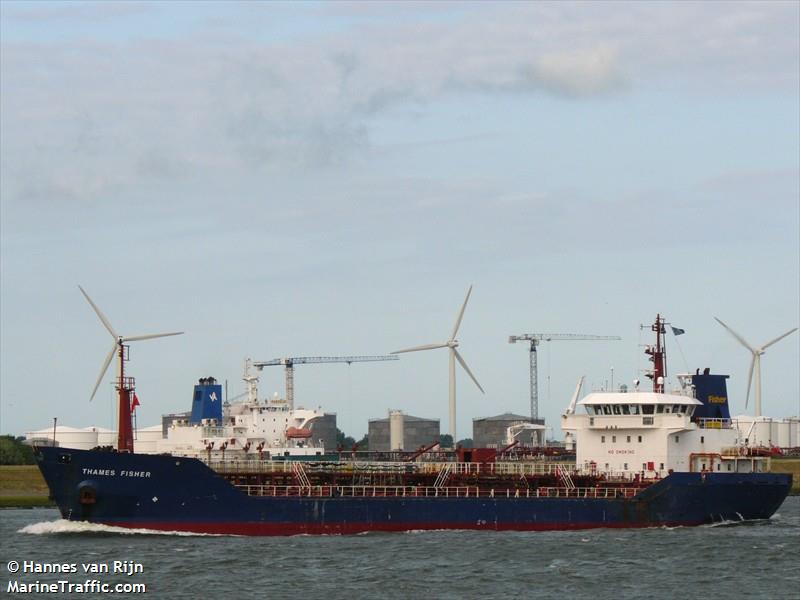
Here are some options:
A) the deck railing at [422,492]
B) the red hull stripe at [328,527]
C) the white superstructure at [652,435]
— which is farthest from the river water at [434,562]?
the white superstructure at [652,435]

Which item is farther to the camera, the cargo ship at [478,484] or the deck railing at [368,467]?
the deck railing at [368,467]

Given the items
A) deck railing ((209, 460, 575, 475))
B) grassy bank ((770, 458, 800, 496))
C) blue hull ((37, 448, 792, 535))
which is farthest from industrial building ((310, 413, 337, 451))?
blue hull ((37, 448, 792, 535))

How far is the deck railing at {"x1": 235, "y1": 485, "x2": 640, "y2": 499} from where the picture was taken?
220ft

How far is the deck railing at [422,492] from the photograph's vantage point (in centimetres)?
6712

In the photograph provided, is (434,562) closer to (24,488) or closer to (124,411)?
(124,411)

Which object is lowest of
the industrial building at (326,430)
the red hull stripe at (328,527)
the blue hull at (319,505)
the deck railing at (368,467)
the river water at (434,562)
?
the river water at (434,562)

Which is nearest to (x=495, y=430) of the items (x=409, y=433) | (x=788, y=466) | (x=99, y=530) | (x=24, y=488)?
(x=409, y=433)

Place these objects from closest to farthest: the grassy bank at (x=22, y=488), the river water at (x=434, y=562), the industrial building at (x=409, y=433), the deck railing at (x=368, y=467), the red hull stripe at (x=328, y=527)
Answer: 1. the river water at (x=434, y=562)
2. the red hull stripe at (x=328, y=527)
3. the deck railing at (x=368, y=467)
4. the grassy bank at (x=22, y=488)
5. the industrial building at (x=409, y=433)

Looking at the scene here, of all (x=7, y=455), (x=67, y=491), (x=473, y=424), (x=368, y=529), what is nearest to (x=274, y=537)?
(x=368, y=529)

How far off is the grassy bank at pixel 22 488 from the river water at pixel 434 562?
28396 millimetres

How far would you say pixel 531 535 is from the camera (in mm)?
65938

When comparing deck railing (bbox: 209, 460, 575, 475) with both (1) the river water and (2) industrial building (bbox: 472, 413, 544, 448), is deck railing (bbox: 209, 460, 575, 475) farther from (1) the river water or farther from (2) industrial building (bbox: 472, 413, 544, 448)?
(2) industrial building (bbox: 472, 413, 544, 448)

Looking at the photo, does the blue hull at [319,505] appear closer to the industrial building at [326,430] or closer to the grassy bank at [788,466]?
the grassy bank at [788,466]

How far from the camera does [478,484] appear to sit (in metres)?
70.5
